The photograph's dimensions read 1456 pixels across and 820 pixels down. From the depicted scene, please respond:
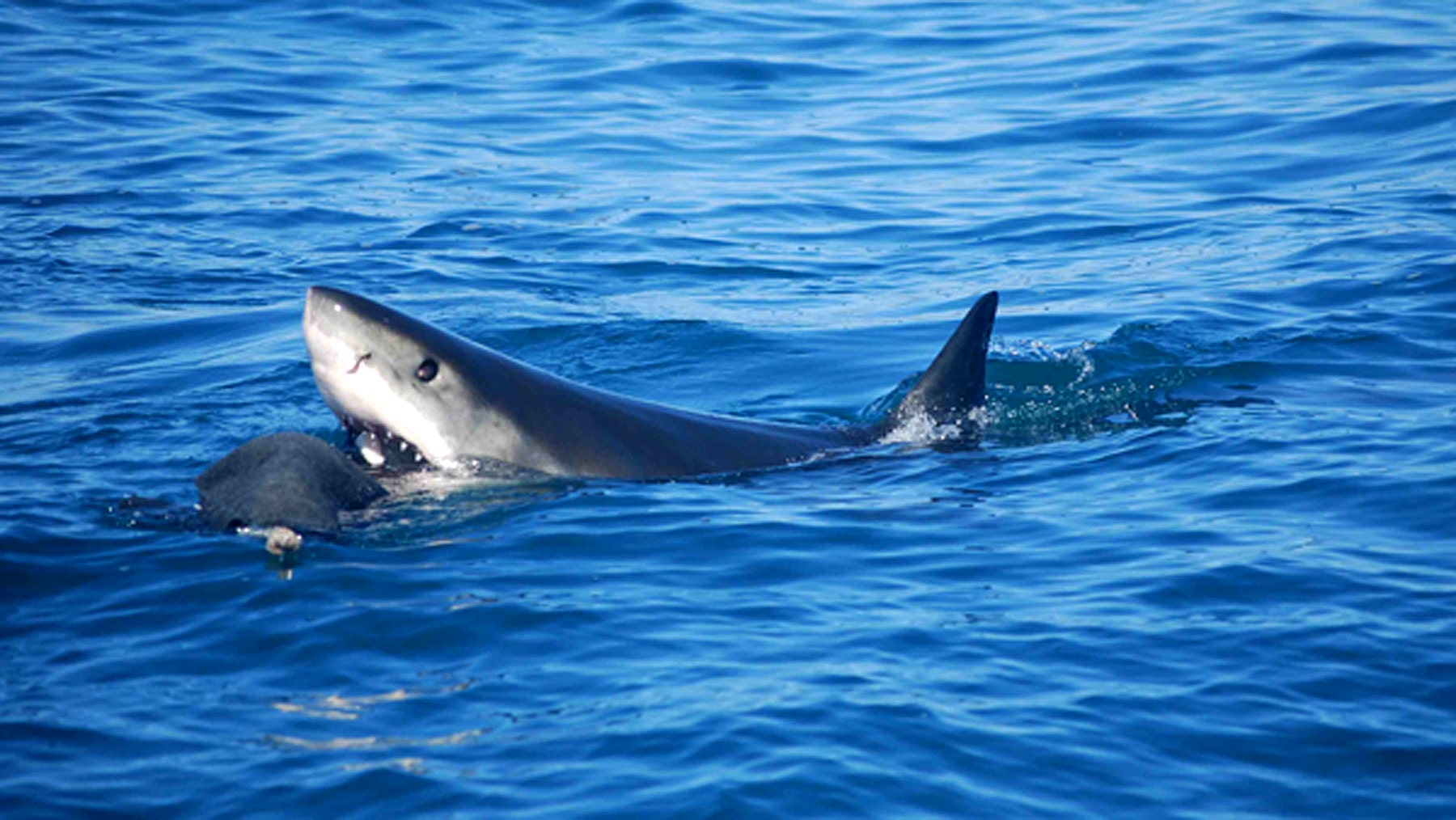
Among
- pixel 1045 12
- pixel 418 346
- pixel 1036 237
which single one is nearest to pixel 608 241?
pixel 1036 237

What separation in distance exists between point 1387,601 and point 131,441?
7202mm

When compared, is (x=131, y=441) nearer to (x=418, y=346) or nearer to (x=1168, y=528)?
(x=418, y=346)

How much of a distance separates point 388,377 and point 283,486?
876mm

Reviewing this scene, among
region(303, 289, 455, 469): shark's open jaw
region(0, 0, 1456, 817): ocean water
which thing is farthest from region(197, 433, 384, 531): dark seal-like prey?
region(303, 289, 455, 469): shark's open jaw

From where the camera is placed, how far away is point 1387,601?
7.70m

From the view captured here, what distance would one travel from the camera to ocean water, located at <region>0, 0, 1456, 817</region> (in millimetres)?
6266

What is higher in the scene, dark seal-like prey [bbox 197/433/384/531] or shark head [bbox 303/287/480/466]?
shark head [bbox 303/287/480/466]

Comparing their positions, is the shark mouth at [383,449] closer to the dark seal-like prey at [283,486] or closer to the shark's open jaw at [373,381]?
the shark's open jaw at [373,381]

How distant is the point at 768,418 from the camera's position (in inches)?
464

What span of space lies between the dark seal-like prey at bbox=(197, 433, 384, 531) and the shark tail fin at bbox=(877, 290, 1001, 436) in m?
3.44

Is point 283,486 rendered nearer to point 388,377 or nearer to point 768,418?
point 388,377

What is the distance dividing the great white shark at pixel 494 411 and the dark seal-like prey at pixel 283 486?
0.42 meters

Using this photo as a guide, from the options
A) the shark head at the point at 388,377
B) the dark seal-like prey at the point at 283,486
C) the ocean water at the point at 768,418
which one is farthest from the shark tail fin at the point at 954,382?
the dark seal-like prey at the point at 283,486

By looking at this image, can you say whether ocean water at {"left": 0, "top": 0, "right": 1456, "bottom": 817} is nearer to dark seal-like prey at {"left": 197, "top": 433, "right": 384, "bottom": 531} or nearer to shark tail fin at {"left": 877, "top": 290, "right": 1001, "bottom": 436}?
dark seal-like prey at {"left": 197, "top": 433, "right": 384, "bottom": 531}
